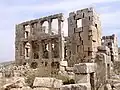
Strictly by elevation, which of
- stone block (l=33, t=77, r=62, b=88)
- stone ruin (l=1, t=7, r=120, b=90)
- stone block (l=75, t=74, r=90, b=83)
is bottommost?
stone block (l=33, t=77, r=62, b=88)

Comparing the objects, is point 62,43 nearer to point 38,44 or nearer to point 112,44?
point 38,44

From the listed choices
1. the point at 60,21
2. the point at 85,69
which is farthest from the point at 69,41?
the point at 85,69

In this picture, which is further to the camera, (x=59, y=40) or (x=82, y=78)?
(x=59, y=40)

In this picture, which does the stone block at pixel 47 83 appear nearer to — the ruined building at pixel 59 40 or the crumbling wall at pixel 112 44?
the ruined building at pixel 59 40

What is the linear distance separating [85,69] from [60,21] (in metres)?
17.4

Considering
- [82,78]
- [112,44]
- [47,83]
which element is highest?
[112,44]

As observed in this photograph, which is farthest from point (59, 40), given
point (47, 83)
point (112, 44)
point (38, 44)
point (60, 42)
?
point (47, 83)

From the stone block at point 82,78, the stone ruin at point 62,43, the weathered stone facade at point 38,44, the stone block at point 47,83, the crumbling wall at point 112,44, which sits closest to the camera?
the stone block at point 82,78

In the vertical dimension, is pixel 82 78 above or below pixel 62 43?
below

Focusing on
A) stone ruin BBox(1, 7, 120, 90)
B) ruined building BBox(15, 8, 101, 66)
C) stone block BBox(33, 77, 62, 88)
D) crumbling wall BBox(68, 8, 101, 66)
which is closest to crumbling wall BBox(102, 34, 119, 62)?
stone ruin BBox(1, 7, 120, 90)

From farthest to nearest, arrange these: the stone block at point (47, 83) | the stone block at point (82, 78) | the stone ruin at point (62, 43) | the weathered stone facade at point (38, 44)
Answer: the weathered stone facade at point (38, 44), the stone ruin at point (62, 43), the stone block at point (47, 83), the stone block at point (82, 78)

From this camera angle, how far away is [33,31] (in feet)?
98.1

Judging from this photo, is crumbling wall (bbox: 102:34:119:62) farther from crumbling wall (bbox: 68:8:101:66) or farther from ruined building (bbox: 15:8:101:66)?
crumbling wall (bbox: 68:8:101:66)

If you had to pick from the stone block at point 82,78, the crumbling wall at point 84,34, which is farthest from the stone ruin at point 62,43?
the stone block at point 82,78
